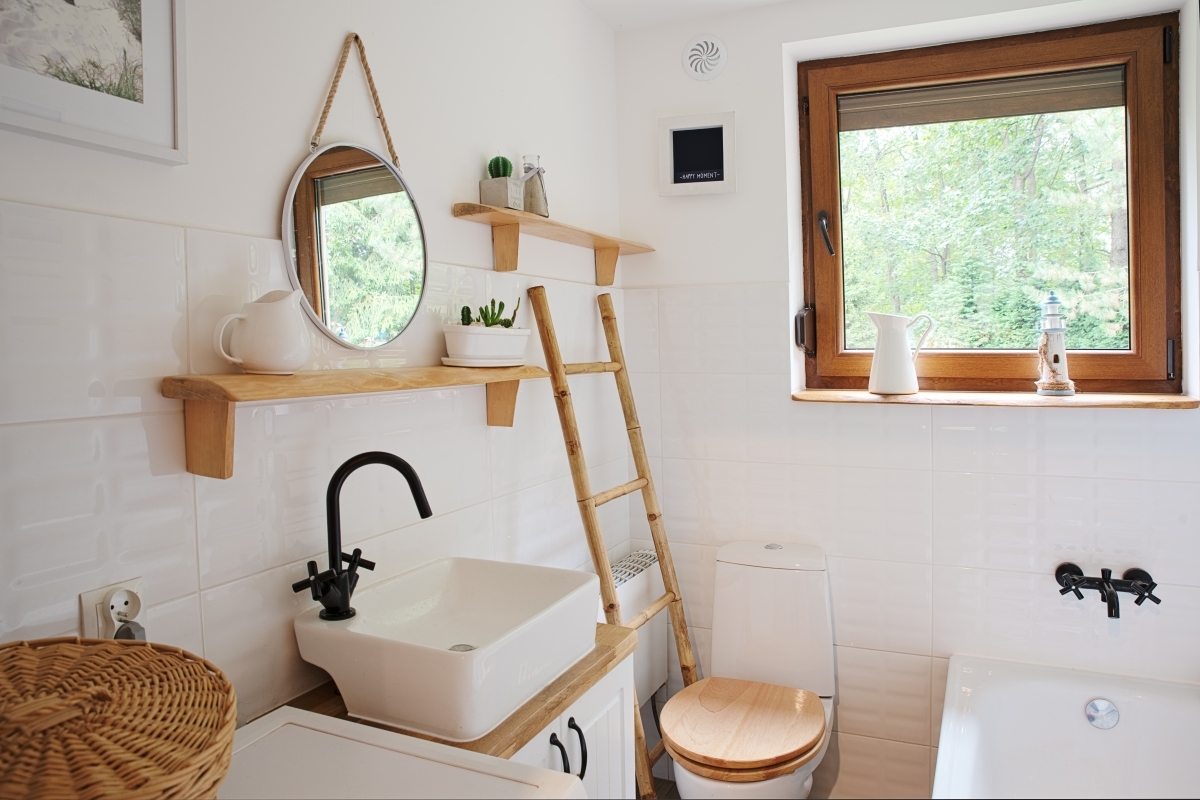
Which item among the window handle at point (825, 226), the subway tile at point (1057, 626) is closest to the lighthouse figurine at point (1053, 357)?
the subway tile at point (1057, 626)

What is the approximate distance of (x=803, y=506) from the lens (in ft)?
7.66

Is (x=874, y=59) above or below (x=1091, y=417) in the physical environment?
above

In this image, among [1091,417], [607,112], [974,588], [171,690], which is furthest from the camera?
[607,112]

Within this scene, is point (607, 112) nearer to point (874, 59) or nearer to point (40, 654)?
point (874, 59)

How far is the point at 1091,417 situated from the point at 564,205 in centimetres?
147

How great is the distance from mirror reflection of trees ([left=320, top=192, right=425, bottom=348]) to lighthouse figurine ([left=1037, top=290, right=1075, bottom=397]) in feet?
5.30

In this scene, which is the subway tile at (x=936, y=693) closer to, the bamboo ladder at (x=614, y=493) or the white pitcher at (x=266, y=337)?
the bamboo ladder at (x=614, y=493)

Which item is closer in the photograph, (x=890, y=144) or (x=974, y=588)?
(x=974, y=588)

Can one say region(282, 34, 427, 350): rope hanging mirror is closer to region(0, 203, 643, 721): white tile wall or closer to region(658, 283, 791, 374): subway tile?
region(0, 203, 643, 721): white tile wall

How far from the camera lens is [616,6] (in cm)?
230

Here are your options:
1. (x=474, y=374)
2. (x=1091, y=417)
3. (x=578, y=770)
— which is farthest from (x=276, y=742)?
(x=1091, y=417)

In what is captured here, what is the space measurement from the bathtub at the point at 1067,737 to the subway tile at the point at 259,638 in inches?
54.0

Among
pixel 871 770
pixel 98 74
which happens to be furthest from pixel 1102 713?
pixel 98 74

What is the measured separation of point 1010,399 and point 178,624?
1930 mm
